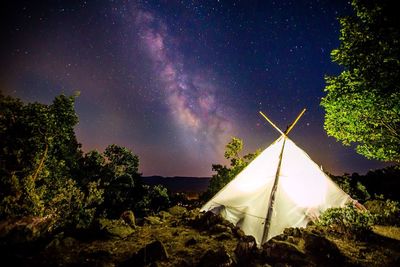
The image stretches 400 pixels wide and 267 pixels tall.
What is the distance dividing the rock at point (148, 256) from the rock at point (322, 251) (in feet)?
12.1

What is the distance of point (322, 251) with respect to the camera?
6.30 metres

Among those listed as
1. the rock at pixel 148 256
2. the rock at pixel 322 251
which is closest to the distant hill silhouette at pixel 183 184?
the rock at pixel 148 256

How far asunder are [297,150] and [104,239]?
295 inches

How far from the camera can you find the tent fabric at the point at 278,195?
27.5ft

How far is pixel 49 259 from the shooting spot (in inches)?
259

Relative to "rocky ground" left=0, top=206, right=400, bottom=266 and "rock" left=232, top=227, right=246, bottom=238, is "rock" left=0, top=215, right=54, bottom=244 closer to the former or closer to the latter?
"rocky ground" left=0, top=206, right=400, bottom=266

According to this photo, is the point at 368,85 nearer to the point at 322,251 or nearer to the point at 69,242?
the point at 322,251

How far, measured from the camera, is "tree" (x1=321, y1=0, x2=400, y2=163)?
8.63 metres

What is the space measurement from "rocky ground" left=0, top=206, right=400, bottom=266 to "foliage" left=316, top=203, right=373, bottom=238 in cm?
23

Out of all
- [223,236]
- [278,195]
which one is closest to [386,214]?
[278,195]

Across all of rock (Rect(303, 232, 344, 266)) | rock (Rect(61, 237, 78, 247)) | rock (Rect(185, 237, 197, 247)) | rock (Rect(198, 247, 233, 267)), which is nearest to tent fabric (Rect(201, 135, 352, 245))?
rock (Rect(303, 232, 344, 266))

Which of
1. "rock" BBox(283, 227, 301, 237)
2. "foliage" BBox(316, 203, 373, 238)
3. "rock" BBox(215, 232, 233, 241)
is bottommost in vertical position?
"rock" BBox(215, 232, 233, 241)

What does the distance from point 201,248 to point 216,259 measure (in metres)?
1.64

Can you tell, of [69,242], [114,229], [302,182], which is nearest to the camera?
[69,242]
